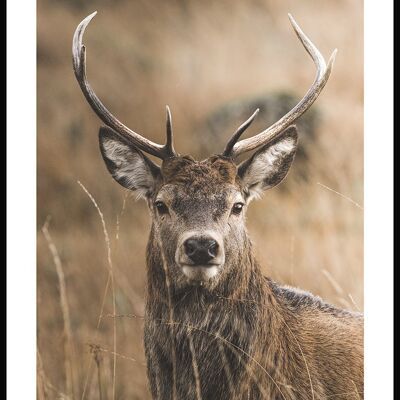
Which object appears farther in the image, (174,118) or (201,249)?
(174,118)

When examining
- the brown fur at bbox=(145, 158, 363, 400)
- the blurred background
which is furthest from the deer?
the blurred background

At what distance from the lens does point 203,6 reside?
12.7ft

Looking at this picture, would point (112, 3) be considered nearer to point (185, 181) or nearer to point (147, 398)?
point (185, 181)

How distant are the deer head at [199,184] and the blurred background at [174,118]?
53 cm

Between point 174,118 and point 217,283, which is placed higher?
point 174,118

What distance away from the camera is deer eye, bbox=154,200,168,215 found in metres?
2.93

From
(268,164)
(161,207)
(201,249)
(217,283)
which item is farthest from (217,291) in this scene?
(268,164)

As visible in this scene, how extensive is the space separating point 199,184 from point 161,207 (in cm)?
18

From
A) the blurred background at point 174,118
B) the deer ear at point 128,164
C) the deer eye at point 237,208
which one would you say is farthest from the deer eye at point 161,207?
the blurred background at point 174,118

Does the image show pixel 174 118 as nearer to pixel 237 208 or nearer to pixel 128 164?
pixel 128 164

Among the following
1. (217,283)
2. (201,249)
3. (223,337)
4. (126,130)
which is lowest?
(223,337)

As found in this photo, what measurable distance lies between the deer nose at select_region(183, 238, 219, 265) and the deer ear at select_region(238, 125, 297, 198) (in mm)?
434
